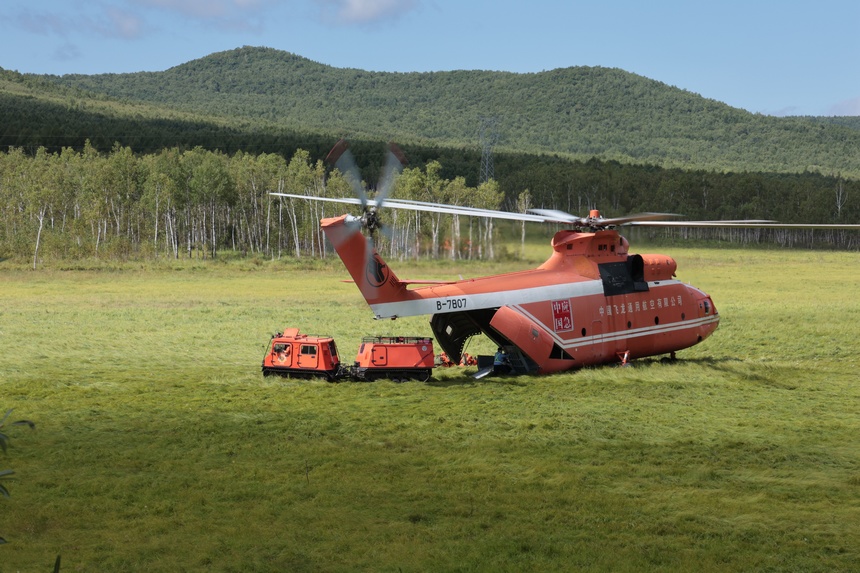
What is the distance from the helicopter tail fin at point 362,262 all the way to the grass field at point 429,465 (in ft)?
8.35

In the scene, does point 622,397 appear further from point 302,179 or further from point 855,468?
point 302,179

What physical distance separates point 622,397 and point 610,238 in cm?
598

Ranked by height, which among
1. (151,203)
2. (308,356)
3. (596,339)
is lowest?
(308,356)

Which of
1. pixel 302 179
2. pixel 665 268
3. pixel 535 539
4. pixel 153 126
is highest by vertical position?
pixel 153 126

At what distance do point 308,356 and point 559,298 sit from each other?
7.47m

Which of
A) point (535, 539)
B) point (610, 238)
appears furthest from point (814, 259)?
point (535, 539)

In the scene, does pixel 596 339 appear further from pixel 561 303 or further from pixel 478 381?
pixel 478 381

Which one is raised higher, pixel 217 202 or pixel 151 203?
pixel 217 202

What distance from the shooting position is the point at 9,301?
5003 cm

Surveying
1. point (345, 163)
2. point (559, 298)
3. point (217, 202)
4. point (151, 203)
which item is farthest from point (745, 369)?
point (217, 202)

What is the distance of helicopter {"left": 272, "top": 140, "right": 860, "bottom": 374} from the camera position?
23.8 metres

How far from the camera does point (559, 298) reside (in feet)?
→ 85.1

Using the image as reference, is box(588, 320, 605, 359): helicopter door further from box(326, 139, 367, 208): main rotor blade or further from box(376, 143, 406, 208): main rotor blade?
box(326, 139, 367, 208): main rotor blade

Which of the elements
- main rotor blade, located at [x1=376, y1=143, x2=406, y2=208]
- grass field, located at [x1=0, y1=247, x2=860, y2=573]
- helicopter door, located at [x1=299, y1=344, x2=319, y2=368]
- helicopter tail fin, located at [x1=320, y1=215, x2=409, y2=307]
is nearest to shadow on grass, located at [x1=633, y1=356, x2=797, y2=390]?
grass field, located at [x1=0, y1=247, x2=860, y2=573]
